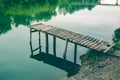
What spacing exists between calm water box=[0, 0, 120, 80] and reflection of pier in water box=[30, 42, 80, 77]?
61cm

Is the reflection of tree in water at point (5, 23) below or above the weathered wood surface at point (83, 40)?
below

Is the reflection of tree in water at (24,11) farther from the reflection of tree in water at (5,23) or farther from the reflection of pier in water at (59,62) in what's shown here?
the reflection of pier in water at (59,62)

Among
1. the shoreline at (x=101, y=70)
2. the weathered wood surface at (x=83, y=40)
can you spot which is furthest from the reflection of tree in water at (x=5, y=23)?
the shoreline at (x=101, y=70)

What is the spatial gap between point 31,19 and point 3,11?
10338 mm

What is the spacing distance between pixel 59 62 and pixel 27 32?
14.3 metres

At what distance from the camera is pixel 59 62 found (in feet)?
90.9

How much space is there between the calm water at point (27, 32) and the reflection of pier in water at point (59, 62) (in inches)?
23.9

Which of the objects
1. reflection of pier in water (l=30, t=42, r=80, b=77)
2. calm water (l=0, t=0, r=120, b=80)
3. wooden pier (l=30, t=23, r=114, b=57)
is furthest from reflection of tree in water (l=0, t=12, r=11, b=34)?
reflection of pier in water (l=30, t=42, r=80, b=77)

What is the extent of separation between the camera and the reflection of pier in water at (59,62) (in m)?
25.4

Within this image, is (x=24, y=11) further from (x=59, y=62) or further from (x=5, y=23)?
(x=59, y=62)

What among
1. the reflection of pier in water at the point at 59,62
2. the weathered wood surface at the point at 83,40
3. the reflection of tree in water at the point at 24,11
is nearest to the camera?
the reflection of pier in water at the point at 59,62

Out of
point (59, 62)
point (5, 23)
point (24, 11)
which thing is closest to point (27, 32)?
point (5, 23)

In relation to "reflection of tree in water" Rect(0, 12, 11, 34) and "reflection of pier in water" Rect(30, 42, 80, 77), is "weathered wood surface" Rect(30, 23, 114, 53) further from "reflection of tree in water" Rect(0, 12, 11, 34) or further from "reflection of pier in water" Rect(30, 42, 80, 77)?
"reflection of tree in water" Rect(0, 12, 11, 34)

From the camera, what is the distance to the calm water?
25000 millimetres
